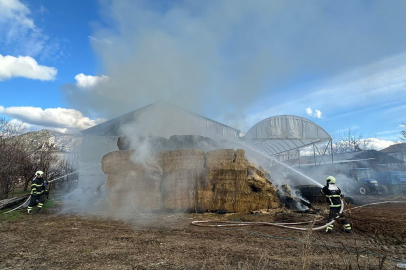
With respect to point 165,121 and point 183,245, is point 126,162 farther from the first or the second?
point 183,245

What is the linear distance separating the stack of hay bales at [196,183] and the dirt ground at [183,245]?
1424 mm

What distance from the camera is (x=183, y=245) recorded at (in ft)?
17.2

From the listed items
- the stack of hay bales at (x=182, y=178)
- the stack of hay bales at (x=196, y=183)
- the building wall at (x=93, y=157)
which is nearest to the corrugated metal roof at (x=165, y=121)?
the building wall at (x=93, y=157)

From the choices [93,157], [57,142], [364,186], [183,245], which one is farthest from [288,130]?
[57,142]

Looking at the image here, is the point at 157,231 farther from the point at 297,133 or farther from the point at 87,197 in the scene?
the point at 297,133

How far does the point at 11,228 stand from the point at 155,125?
727cm

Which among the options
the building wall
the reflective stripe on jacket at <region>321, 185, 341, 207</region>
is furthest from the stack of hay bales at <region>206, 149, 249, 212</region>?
the building wall

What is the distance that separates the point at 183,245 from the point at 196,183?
4443mm

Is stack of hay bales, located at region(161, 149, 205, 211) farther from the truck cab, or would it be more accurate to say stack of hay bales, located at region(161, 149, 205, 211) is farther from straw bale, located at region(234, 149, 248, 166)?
the truck cab

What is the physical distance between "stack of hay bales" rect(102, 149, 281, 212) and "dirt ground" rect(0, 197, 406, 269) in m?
1.42

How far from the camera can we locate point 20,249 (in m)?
4.93

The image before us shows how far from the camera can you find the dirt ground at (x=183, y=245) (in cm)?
413

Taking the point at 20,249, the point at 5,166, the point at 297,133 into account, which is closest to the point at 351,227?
the point at 20,249

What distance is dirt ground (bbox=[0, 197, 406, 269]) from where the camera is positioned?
13.5 ft
